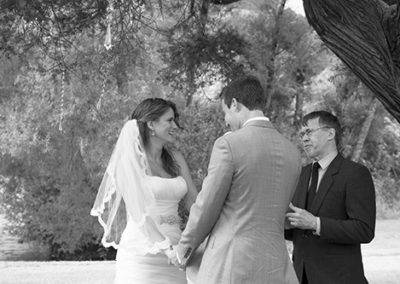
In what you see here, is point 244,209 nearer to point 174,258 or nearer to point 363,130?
point 174,258

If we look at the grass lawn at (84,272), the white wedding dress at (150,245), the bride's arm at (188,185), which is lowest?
the grass lawn at (84,272)

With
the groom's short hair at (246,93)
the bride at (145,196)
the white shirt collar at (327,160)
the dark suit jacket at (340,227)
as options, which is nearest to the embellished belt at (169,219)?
the bride at (145,196)

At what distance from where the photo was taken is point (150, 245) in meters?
5.03

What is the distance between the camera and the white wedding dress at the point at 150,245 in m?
5.03

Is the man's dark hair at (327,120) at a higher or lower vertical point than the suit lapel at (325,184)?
higher

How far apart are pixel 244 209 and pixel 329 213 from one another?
999mm

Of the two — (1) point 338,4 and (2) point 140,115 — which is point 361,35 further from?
(2) point 140,115

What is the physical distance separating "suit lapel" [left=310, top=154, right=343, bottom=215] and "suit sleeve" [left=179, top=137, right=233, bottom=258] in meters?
1.03

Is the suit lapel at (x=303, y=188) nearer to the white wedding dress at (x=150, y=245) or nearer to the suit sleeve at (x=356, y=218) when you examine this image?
the suit sleeve at (x=356, y=218)

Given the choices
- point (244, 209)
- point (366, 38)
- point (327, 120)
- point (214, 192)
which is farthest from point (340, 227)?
→ point (366, 38)

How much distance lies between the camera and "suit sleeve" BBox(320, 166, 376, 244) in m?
4.44

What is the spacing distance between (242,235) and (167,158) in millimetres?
→ 1635

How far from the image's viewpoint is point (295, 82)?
23062 millimetres

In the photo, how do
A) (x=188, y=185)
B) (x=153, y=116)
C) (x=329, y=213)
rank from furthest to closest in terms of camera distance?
(x=188, y=185)
(x=153, y=116)
(x=329, y=213)
